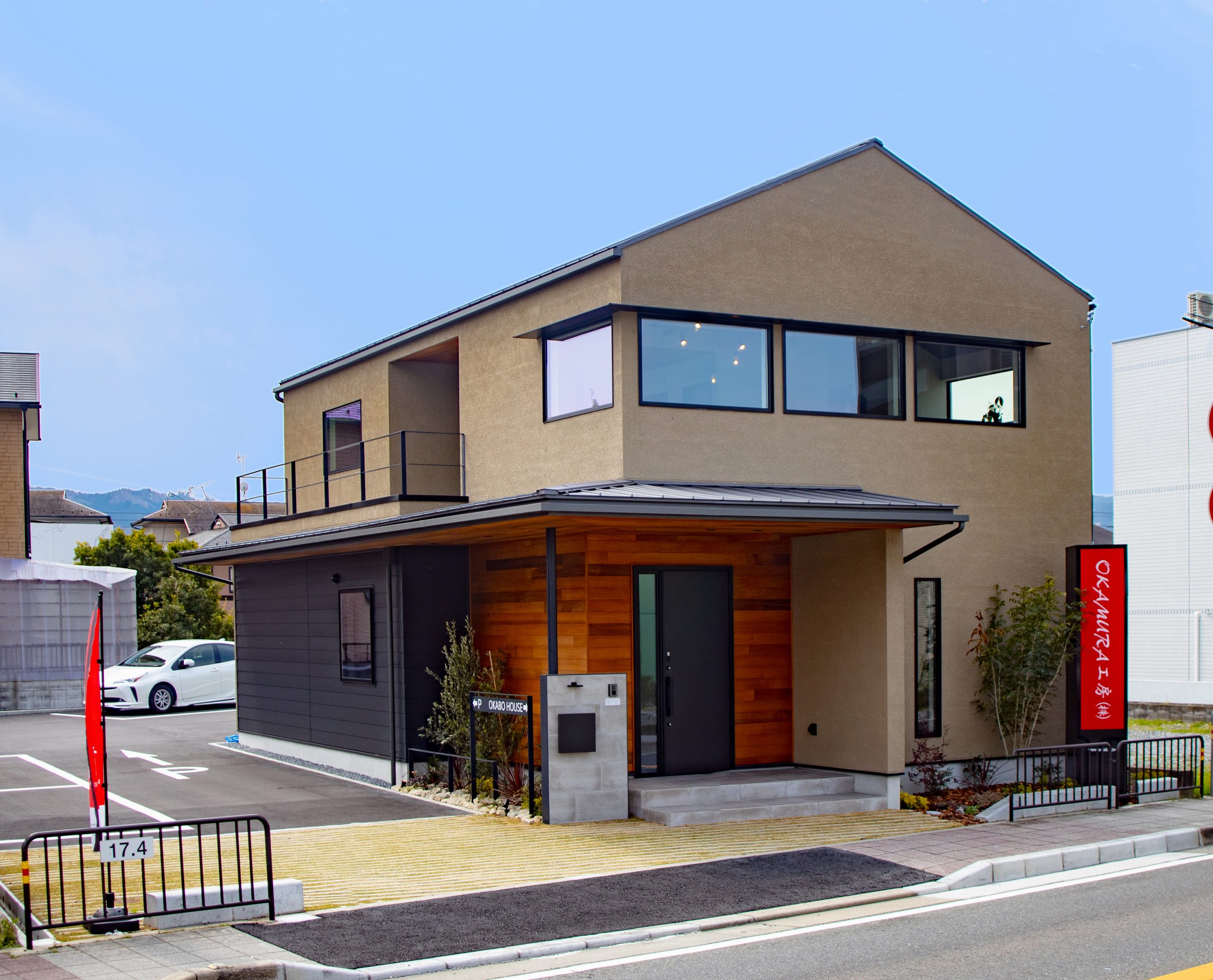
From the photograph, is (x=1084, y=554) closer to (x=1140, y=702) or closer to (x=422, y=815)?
(x=422, y=815)

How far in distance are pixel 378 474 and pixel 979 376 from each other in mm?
8617

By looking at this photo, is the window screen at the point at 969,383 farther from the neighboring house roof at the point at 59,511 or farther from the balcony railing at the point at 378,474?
the neighboring house roof at the point at 59,511

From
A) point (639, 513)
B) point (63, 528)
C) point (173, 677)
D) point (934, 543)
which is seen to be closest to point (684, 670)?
point (639, 513)

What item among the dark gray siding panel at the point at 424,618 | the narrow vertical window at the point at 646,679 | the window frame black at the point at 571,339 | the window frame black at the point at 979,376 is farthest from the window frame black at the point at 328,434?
the window frame black at the point at 979,376

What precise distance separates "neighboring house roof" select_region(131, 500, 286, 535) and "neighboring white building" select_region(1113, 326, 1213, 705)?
48054mm

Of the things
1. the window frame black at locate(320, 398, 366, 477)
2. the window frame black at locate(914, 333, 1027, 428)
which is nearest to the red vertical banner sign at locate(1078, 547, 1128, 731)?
the window frame black at locate(914, 333, 1027, 428)

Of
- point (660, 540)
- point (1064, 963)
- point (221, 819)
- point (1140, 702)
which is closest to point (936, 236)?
point (660, 540)

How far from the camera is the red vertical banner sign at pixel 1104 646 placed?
15.0 metres

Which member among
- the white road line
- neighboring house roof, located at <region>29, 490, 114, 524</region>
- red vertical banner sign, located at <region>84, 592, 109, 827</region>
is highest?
neighboring house roof, located at <region>29, 490, 114, 524</region>

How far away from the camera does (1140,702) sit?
90.9 feet

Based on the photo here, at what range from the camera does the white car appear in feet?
83.6

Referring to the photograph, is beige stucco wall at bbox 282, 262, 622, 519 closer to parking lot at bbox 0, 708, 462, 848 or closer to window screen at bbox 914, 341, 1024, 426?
parking lot at bbox 0, 708, 462, 848

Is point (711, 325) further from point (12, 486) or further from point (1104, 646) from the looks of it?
point (12, 486)

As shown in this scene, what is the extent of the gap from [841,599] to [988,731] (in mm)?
2967
